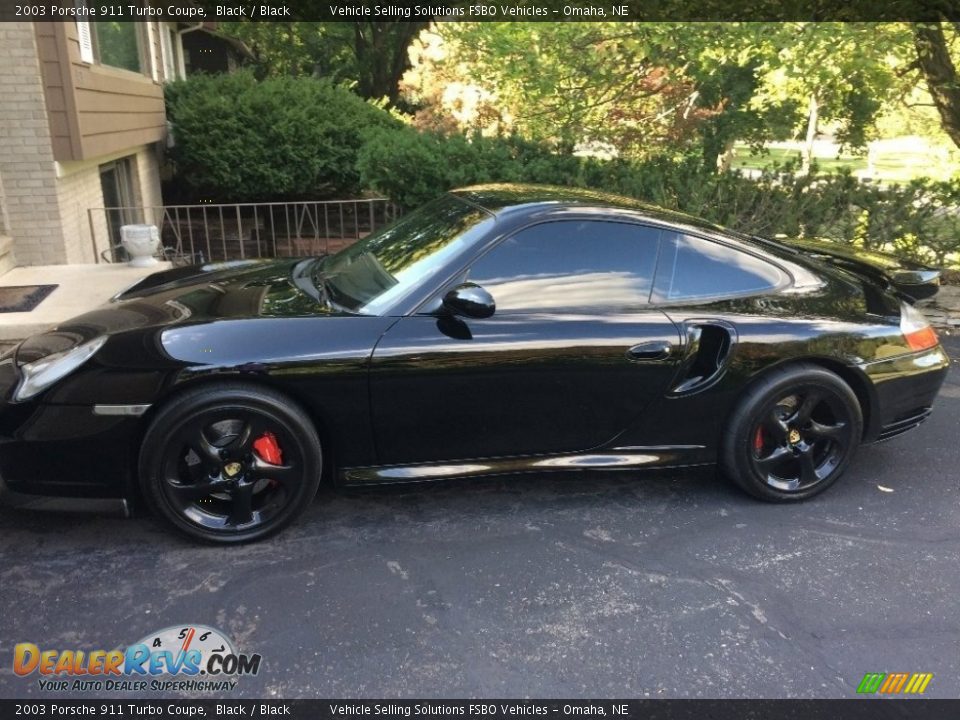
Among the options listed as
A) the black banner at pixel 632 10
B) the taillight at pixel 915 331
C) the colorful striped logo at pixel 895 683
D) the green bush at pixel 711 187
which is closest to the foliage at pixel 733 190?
the green bush at pixel 711 187

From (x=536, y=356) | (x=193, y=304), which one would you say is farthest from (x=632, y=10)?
(x=193, y=304)

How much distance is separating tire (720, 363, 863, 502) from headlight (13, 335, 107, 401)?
2725 mm

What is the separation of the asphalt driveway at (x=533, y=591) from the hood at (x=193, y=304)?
77 centimetres

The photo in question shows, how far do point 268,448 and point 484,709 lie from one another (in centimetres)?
130

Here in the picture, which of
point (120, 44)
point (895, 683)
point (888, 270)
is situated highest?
point (120, 44)

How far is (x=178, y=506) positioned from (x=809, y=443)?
2772 mm

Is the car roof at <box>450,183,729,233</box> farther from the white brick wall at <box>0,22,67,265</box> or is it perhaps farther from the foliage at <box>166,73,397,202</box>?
the foliage at <box>166,73,397,202</box>

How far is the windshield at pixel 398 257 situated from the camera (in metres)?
3.18

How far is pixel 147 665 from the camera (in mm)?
2371

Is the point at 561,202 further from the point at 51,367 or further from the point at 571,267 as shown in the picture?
the point at 51,367

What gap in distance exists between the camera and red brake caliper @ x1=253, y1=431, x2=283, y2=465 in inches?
114

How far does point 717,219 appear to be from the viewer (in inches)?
282

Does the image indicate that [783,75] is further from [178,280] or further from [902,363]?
[178,280]

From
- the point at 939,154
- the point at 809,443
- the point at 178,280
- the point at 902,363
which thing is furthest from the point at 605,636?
the point at 939,154
